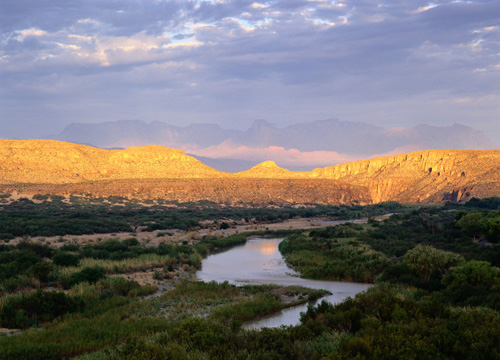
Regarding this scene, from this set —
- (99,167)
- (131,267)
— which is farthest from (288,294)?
(99,167)

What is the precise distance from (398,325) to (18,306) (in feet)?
35.7

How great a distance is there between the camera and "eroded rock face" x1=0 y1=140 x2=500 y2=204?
99.4 meters

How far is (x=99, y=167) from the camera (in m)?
Result: 127

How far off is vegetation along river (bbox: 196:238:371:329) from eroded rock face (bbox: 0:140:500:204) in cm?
6337

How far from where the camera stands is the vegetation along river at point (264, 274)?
1630 centimetres

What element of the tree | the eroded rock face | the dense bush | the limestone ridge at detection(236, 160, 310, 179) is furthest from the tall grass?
the limestone ridge at detection(236, 160, 310, 179)

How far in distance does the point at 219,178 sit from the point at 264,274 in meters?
90.2

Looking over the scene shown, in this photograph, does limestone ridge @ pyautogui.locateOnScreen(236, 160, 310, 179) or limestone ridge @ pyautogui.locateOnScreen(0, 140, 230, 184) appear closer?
limestone ridge @ pyautogui.locateOnScreen(0, 140, 230, 184)

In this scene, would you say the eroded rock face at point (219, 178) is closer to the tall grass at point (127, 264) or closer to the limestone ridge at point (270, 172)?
the limestone ridge at point (270, 172)

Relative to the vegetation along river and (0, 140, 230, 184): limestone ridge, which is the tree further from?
(0, 140, 230, 184): limestone ridge

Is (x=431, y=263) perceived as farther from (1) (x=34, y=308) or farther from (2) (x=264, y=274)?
(1) (x=34, y=308)

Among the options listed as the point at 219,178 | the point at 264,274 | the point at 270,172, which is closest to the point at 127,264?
the point at 264,274

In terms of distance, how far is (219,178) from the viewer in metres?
115

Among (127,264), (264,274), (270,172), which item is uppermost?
(270,172)
